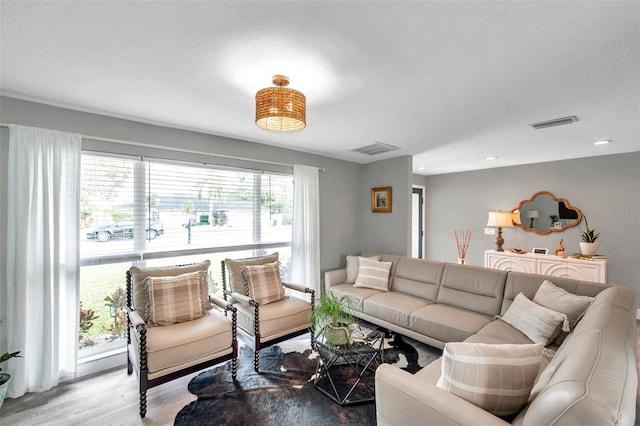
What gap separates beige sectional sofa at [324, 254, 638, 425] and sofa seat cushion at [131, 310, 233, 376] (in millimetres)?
1429

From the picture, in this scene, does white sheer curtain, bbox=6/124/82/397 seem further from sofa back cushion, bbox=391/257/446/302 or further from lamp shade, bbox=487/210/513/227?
lamp shade, bbox=487/210/513/227

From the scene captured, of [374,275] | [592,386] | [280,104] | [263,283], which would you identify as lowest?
[374,275]

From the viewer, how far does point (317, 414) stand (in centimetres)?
200

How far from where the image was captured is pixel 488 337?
2305 mm

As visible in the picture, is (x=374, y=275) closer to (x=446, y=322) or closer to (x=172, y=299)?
(x=446, y=322)

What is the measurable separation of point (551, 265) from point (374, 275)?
8.84ft

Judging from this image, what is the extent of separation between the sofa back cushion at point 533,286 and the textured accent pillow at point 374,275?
1362 millimetres

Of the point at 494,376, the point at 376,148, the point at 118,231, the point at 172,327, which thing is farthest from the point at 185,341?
the point at 376,148

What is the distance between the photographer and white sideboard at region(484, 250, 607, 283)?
3811mm

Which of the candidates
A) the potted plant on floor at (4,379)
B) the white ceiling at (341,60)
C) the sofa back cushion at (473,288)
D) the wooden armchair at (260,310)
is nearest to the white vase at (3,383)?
the potted plant on floor at (4,379)

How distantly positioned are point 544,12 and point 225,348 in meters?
2.93

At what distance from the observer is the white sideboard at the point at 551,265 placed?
3811 millimetres

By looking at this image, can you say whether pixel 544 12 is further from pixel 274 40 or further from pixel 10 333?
pixel 10 333

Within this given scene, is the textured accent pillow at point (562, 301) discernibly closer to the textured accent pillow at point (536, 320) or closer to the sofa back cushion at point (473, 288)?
the textured accent pillow at point (536, 320)
